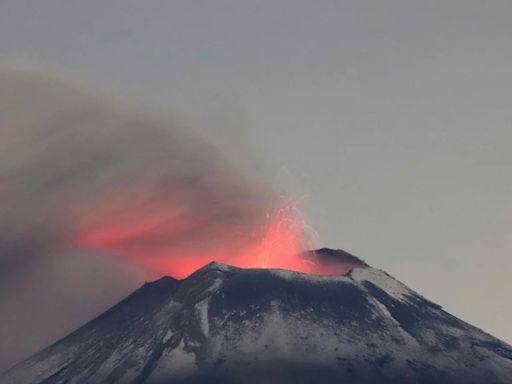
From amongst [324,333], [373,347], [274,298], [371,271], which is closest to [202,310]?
[274,298]

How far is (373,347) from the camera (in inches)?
5074

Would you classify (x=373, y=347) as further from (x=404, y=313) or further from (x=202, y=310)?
(x=202, y=310)

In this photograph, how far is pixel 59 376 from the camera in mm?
135000

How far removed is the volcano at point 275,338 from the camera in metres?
121

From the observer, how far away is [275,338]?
128 meters

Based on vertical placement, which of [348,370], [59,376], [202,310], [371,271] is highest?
[371,271]

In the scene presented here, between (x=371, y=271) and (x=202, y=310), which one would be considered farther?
(x=371, y=271)

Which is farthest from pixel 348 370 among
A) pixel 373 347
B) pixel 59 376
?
pixel 59 376

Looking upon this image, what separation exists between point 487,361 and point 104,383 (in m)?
64.0

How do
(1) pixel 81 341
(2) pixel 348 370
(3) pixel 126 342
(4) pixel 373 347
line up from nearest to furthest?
(2) pixel 348 370 → (4) pixel 373 347 → (3) pixel 126 342 → (1) pixel 81 341

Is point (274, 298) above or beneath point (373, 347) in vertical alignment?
above

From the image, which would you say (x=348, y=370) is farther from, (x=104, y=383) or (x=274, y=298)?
(x=104, y=383)

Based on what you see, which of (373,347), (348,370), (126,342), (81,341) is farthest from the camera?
(81,341)

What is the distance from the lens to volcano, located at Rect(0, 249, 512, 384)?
397ft
